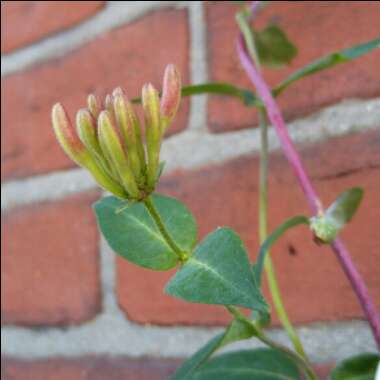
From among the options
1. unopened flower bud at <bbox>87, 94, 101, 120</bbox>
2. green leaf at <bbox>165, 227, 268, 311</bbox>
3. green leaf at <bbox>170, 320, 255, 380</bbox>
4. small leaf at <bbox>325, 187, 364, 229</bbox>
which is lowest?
green leaf at <bbox>170, 320, 255, 380</bbox>

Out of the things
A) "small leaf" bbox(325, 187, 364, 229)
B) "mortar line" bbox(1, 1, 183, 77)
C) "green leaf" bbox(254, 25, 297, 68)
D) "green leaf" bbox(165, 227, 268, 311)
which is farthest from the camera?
"mortar line" bbox(1, 1, 183, 77)

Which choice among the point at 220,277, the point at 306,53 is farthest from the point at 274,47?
the point at 220,277

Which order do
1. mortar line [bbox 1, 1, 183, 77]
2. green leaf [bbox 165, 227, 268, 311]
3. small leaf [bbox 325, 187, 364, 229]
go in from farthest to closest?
mortar line [bbox 1, 1, 183, 77], small leaf [bbox 325, 187, 364, 229], green leaf [bbox 165, 227, 268, 311]

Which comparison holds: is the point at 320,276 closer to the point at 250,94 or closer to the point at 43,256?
the point at 250,94

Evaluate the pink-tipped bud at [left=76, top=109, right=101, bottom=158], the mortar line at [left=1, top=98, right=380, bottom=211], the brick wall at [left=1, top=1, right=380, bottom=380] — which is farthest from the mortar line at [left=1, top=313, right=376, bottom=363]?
the pink-tipped bud at [left=76, top=109, right=101, bottom=158]

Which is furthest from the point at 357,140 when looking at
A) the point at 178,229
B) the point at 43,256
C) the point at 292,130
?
the point at 43,256

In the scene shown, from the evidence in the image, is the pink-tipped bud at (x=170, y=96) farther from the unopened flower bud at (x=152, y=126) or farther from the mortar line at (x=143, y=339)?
the mortar line at (x=143, y=339)

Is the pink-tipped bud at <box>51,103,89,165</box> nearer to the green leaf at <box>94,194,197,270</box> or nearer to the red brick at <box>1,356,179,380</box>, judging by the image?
the green leaf at <box>94,194,197,270</box>

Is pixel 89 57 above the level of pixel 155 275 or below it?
above
